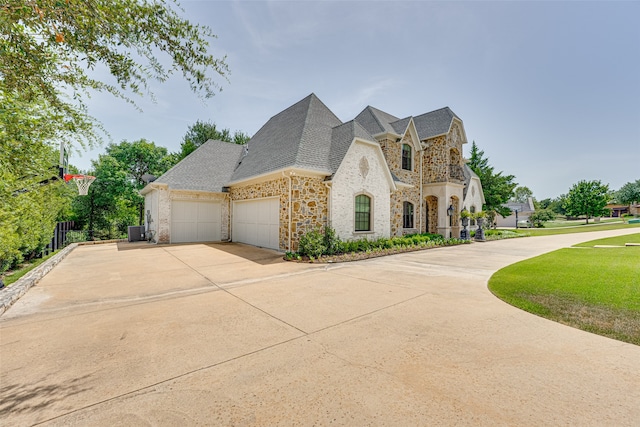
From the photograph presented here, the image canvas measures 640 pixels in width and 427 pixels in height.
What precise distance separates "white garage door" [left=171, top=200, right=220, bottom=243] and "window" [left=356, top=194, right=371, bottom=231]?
9.11 metres

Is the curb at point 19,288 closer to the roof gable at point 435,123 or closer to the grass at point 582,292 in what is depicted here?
the grass at point 582,292

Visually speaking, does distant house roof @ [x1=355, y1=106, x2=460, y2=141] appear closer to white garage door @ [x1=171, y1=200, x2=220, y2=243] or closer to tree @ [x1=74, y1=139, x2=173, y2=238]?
white garage door @ [x1=171, y1=200, x2=220, y2=243]

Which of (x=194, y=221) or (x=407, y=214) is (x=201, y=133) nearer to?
(x=194, y=221)

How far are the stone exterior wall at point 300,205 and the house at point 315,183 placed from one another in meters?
0.04

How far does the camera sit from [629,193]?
6322cm

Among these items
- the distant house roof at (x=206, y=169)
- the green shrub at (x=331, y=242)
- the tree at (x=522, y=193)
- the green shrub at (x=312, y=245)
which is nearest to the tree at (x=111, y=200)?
the distant house roof at (x=206, y=169)

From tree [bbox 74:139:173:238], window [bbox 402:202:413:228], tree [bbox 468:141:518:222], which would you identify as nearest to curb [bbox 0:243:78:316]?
tree [bbox 74:139:173:238]

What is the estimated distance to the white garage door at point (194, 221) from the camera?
1495cm

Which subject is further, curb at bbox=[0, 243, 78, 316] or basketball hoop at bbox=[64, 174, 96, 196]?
basketball hoop at bbox=[64, 174, 96, 196]

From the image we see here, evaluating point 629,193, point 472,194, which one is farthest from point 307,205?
point 629,193

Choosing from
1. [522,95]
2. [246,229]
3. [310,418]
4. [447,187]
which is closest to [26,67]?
[310,418]

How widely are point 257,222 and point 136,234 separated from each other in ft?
29.5

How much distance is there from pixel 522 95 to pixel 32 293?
2448cm

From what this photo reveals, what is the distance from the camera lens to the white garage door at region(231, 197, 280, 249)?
39.5 feet
